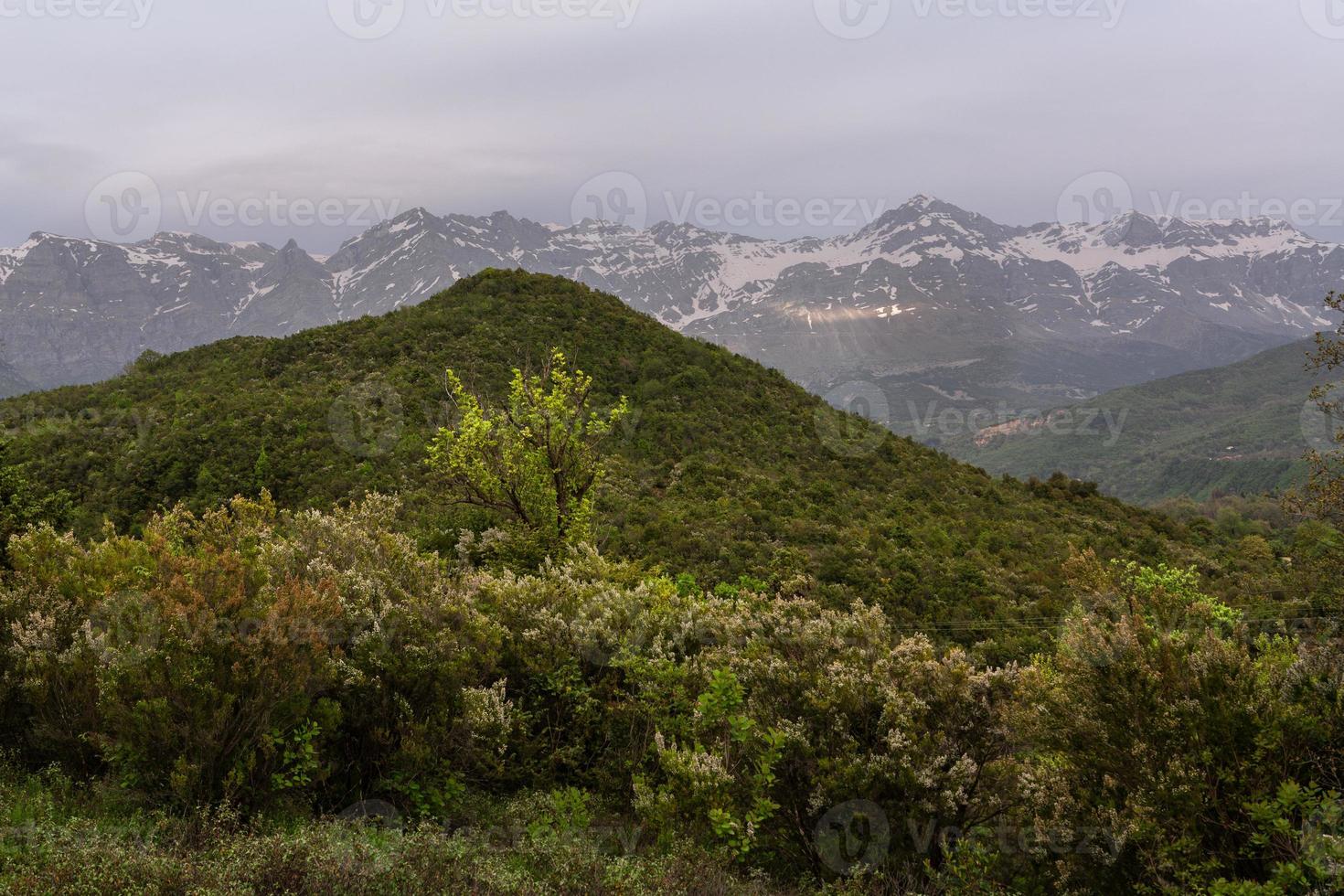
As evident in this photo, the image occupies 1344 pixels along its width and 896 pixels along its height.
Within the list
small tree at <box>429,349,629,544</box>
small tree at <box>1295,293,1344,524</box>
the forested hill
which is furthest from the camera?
the forested hill

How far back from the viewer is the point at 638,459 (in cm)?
3744

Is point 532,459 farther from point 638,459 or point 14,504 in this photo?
point 638,459

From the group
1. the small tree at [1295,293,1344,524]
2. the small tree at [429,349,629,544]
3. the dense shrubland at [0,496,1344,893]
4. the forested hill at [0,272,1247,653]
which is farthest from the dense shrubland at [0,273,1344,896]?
the forested hill at [0,272,1247,653]

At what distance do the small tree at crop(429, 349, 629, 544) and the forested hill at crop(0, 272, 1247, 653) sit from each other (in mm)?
2168

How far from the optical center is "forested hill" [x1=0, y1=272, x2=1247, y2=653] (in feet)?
88.3

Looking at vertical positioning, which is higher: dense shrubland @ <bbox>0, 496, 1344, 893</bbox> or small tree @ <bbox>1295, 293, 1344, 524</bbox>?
small tree @ <bbox>1295, 293, 1344, 524</bbox>

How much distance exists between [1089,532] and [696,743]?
1405 inches

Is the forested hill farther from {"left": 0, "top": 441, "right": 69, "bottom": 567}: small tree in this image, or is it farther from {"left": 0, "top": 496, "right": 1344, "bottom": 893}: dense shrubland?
{"left": 0, "top": 496, "right": 1344, "bottom": 893}: dense shrubland

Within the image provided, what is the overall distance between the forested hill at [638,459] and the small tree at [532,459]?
2.17 meters

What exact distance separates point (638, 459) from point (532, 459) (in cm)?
2048

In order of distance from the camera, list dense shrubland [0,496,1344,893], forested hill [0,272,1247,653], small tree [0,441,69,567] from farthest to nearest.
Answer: forested hill [0,272,1247,653]
small tree [0,441,69,567]
dense shrubland [0,496,1344,893]

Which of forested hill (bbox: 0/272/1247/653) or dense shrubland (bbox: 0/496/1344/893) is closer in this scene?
dense shrubland (bbox: 0/496/1344/893)

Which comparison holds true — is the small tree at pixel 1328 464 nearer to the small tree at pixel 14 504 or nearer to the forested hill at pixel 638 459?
the forested hill at pixel 638 459

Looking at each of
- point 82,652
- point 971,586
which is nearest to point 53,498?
point 82,652
